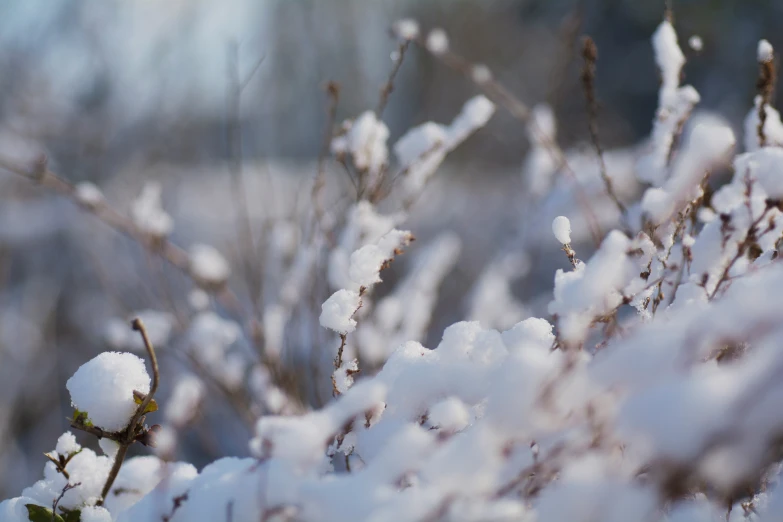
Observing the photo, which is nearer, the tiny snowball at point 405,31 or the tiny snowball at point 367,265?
the tiny snowball at point 367,265

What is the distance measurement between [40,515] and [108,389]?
199mm

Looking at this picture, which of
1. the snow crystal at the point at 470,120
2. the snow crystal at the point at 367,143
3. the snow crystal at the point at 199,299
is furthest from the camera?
the snow crystal at the point at 199,299

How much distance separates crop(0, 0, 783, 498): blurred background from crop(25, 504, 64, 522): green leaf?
2031 millimetres

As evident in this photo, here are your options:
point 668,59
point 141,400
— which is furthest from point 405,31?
point 141,400

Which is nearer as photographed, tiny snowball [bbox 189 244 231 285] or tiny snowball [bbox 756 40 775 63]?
tiny snowball [bbox 756 40 775 63]

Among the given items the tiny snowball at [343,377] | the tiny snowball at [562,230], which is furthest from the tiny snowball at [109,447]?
the tiny snowball at [562,230]

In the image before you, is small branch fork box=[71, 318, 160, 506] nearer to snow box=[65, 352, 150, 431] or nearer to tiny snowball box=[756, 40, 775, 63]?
snow box=[65, 352, 150, 431]

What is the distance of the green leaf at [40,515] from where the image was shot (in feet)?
2.75

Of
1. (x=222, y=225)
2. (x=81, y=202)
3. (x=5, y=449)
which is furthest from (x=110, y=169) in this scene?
(x=81, y=202)

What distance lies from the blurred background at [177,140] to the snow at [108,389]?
198 cm

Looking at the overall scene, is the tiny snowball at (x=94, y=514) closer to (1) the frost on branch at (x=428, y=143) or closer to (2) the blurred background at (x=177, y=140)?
(1) the frost on branch at (x=428, y=143)

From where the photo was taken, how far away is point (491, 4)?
9.16 meters

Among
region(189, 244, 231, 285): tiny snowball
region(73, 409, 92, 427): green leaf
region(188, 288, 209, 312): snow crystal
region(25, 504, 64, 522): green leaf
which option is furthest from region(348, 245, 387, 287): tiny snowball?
region(188, 288, 209, 312): snow crystal

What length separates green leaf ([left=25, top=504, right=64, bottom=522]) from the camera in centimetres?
84
